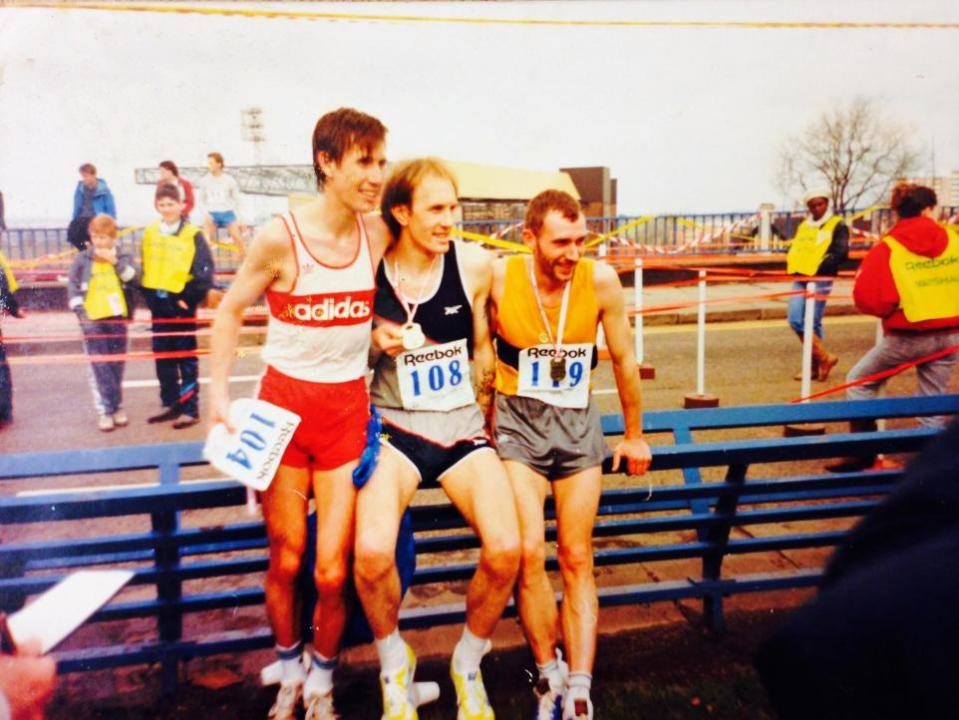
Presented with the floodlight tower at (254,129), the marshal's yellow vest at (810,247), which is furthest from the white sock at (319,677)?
the marshal's yellow vest at (810,247)

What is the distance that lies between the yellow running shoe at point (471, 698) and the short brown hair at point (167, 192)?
459cm

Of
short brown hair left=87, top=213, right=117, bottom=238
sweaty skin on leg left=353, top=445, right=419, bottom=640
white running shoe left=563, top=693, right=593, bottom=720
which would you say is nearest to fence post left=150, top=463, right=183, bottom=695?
sweaty skin on leg left=353, top=445, right=419, bottom=640

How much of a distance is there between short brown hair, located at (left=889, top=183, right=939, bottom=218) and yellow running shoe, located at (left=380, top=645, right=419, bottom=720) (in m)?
3.89

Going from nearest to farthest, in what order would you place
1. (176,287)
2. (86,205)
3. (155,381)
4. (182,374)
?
(176,287) → (182,374) → (86,205) → (155,381)

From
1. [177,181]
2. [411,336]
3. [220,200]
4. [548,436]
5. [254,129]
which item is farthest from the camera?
[220,200]

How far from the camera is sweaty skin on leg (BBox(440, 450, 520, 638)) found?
224 centimetres

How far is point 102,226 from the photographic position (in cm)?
553

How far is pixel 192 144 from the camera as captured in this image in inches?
131

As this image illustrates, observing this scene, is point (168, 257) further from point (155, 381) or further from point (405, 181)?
point (405, 181)

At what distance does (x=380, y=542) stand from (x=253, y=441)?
0.52 meters

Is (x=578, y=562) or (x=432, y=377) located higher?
(x=432, y=377)

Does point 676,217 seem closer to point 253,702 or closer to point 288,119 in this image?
point 288,119

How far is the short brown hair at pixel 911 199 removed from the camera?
13.2ft

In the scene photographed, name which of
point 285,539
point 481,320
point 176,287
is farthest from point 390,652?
point 176,287
